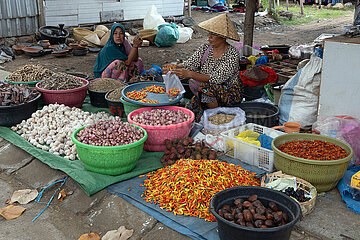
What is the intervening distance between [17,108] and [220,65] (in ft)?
8.30

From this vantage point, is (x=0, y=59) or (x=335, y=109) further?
(x=0, y=59)

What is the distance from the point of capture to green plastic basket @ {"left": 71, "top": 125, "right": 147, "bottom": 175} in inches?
131

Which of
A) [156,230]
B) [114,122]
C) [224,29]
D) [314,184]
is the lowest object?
[156,230]

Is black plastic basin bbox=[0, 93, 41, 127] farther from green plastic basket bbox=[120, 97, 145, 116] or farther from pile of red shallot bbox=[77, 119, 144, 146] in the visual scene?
pile of red shallot bbox=[77, 119, 144, 146]

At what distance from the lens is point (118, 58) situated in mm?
5859

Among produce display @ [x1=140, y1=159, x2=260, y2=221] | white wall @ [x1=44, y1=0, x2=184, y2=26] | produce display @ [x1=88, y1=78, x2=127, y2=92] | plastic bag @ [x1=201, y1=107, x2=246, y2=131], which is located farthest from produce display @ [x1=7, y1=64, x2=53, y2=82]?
white wall @ [x1=44, y1=0, x2=184, y2=26]

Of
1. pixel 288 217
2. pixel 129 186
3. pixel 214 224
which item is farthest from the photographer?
pixel 129 186

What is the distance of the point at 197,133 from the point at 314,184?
1594mm

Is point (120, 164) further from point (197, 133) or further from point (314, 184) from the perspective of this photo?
point (314, 184)

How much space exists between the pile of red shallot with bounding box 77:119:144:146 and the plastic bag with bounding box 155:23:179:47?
6.87 m

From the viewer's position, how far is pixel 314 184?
3152mm

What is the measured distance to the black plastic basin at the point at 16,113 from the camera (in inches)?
176

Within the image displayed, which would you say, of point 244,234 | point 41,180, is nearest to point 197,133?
point 41,180

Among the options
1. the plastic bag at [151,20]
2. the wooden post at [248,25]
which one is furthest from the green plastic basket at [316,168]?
the plastic bag at [151,20]
